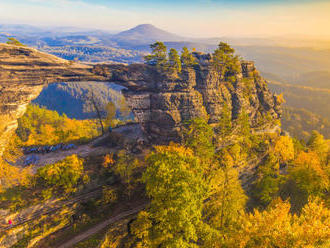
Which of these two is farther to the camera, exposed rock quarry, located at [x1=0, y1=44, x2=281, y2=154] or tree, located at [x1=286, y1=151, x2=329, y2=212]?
tree, located at [x1=286, y1=151, x2=329, y2=212]

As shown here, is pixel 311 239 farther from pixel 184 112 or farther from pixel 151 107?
pixel 151 107

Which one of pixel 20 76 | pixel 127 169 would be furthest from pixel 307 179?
pixel 20 76

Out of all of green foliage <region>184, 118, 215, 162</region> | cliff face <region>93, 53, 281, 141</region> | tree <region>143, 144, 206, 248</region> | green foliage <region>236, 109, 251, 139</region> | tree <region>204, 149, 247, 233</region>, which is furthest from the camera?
green foliage <region>236, 109, 251, 139</region>

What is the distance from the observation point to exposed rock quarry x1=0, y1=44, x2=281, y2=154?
33.3 m

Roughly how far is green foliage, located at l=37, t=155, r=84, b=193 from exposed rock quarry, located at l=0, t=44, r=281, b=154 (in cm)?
1186

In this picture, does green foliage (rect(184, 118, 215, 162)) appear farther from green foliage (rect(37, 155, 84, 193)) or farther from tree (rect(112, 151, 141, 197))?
green foliage (rect(37, 155, 84, 193))

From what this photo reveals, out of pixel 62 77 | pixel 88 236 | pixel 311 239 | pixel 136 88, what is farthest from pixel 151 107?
pixel 311 239

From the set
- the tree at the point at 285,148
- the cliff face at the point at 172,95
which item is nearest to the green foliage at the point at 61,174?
the cliff face at the point at 172,95

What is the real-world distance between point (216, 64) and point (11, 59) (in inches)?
1841

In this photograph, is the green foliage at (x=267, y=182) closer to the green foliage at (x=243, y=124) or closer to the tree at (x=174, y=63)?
the green foliage at (x=243, y=124)

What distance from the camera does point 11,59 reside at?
1294 inches

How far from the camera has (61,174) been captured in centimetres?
2975

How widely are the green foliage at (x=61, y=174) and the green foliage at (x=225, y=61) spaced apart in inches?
1666

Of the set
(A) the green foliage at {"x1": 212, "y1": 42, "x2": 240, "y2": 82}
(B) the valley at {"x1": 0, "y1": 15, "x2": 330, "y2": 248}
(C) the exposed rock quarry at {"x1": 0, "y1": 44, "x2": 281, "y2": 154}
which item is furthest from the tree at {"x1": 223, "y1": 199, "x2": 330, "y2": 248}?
(A) the green foliage at {"x1": 212, "y1": 42, "x2": 240, "y2": 82}
